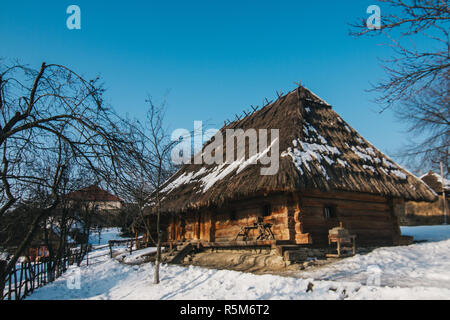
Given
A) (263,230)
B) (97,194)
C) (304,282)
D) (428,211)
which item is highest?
(97,194)

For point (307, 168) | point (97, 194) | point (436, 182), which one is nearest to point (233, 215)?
point (307, 168)

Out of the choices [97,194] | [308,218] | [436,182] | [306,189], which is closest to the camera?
[97,194]

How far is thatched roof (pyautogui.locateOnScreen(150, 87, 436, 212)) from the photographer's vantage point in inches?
367

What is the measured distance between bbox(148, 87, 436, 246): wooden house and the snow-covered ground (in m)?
1.67

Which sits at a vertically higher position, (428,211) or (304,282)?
(428,211)

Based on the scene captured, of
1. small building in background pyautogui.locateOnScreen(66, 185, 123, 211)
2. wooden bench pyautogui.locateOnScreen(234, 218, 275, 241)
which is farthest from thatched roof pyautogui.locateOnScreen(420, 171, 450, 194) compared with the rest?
small building in background pyautogui.locateOnScreen(66, 185, 123, 211)

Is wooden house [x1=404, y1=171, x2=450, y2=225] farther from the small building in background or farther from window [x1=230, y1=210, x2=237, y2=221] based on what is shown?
the small building in background

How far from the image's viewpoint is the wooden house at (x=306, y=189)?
9659 mm

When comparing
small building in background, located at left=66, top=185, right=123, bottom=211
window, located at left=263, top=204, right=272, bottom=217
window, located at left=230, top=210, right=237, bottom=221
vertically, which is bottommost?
window, located at left=230, top=210, right=237, bottom=221

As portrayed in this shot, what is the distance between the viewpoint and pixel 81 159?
12.4 feet

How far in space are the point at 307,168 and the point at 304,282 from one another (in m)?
3.76

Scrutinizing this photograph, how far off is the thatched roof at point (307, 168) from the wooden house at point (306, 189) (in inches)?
1.4

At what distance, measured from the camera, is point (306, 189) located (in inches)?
380

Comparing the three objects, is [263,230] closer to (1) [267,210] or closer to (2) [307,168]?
(1) [267,210]
